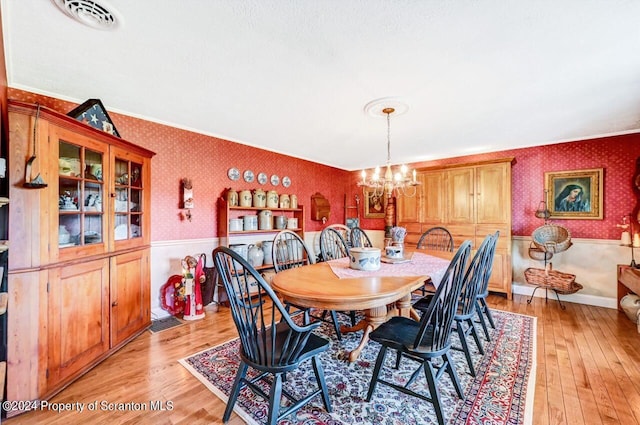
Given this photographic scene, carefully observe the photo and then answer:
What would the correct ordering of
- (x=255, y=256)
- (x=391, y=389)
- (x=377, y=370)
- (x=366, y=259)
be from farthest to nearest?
(x=255, y=256) → (x=366, y=259) → (x=391, y=389) → (x=377, y=370)

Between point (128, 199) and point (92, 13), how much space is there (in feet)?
5.08

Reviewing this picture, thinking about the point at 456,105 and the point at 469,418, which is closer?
the point at 469,418

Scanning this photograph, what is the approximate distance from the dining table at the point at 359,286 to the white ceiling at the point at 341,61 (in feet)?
4.95

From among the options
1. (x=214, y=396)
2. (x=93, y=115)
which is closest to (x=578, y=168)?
(x=214, y=396)

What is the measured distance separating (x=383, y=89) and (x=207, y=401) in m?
2.64

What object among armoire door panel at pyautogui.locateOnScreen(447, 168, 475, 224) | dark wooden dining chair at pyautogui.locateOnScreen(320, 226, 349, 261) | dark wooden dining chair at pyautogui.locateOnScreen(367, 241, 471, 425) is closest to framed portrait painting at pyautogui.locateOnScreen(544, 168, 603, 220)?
armoire door panel at pyautogui.locateOnScreen(447, 168, 475, 224)

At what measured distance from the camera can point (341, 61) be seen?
1.94 meters

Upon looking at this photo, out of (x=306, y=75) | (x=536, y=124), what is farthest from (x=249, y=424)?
(x=536, y=124)

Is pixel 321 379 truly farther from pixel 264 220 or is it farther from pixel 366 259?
pixel 264 220

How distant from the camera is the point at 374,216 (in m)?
5.91

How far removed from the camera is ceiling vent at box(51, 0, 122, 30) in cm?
143

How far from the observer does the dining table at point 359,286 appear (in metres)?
1.57

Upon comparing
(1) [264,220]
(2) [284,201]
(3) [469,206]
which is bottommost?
(1) [264,220]

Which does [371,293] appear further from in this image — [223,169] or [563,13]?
[223,169]
